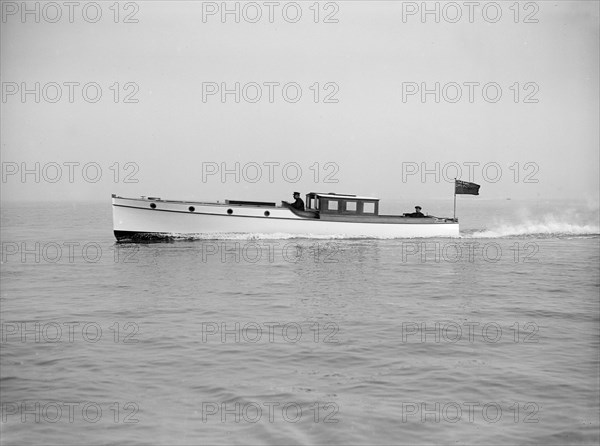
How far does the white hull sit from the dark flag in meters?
5.55

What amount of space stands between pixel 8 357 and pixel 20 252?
28.5 m

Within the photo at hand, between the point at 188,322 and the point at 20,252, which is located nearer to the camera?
the point at 188,322

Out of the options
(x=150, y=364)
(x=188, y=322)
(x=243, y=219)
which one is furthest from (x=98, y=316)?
(x=243, y=219)

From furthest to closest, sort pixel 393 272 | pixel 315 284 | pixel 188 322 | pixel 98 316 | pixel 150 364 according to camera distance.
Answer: pixel 393 272
pixel 315 284
pixel 98 316
pixel 188 322
pixel 150 364

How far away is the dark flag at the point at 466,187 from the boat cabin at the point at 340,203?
16.9ft

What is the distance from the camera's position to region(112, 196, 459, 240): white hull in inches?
1512

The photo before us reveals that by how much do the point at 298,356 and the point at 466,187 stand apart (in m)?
29.9

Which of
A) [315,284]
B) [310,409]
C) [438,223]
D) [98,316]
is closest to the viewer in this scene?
[310,409]

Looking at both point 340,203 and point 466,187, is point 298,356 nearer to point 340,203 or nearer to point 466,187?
point 340,203

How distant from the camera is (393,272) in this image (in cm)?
2759

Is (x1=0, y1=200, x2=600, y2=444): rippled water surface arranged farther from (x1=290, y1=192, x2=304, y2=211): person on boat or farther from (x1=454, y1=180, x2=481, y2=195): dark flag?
(x1=454, y1=180, x2=481, y2=195): dark flag

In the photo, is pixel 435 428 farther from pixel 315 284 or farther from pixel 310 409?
pixel 315 284

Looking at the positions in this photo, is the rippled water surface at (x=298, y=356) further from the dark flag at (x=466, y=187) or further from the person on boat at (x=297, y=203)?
the dark flag at (x=466, y=187)

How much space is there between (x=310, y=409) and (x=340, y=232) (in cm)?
3052
